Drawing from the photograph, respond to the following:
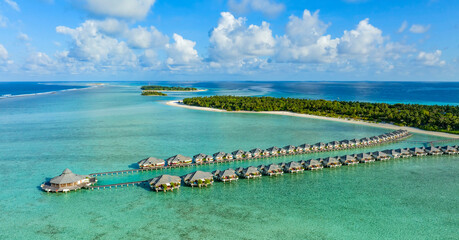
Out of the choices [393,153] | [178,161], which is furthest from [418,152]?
[178,161]

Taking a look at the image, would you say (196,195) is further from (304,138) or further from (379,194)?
(304,138)

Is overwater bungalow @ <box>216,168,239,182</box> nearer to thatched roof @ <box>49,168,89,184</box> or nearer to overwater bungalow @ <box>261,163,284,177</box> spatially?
overwater bungalow @ <box>261,163,284,177</box>

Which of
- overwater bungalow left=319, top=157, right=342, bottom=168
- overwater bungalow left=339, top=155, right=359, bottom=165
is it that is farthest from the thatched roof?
overwater bungalow left=339, top=155, right=359, bottom=165

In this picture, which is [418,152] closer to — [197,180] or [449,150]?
[449,150]

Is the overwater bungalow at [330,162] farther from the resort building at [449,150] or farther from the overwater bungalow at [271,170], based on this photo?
the resort building at [449,150]

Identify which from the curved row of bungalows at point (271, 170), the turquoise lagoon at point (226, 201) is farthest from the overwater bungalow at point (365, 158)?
the curved row of bungalows at point (271, 170)
